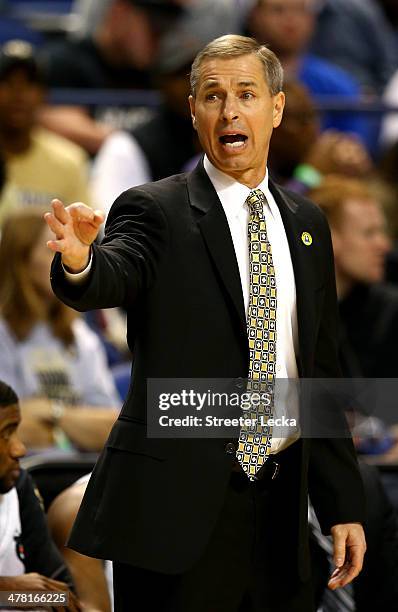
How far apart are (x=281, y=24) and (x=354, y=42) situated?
1249mm

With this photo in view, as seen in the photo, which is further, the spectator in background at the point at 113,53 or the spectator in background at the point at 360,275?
the spectator in background at the point at 113,53

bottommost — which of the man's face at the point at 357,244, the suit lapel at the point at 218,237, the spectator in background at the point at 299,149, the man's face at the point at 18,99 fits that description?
the suit lapel at the point at 218,237

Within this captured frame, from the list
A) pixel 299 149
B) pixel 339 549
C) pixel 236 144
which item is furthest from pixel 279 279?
pixel 299 149

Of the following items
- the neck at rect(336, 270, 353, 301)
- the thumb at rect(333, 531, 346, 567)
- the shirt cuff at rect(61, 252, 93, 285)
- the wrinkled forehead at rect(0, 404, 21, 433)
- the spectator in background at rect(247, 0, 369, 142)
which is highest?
the spectator in background at rect(247, 0, 369, 142)

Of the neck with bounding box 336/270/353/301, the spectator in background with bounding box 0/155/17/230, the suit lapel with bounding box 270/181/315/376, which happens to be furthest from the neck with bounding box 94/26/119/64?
the suit lapel with bounding box 270/181/315/376

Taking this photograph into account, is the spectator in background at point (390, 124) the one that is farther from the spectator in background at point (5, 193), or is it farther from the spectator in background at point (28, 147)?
the spectator in background at point (5, 193)

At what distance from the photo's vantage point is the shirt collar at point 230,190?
2260mm

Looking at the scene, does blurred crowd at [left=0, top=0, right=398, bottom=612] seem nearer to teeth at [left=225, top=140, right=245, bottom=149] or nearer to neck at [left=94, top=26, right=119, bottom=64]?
neck at [left=94, top=26, right=119, bottom=64]

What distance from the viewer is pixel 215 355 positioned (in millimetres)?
2172

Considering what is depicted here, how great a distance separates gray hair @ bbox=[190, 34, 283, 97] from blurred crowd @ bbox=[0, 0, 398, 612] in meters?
0.93

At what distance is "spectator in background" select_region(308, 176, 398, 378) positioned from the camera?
5.14m

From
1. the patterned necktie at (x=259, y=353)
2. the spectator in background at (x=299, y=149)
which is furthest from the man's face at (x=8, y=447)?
the spectator in background at (x=299, y=149)

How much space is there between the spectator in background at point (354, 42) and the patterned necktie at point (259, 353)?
5365 millimetres

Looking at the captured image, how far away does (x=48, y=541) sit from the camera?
2.88 meters
